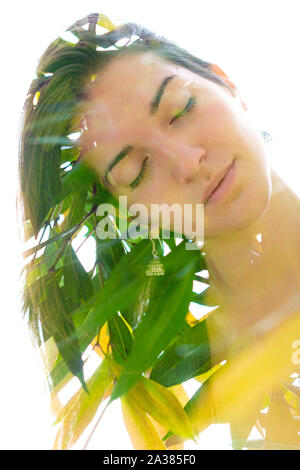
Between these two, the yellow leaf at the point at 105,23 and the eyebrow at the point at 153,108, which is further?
the yellow leaf at the point at 105,23

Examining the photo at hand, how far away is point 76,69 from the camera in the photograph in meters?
0.77

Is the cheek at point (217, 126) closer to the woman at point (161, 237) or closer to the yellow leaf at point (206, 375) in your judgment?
the woman at point (161, 237)

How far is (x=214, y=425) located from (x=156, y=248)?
296 millimetres

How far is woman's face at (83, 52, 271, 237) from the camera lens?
0.71m

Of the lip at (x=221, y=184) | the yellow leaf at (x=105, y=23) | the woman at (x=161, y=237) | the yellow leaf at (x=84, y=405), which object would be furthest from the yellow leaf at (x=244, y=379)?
the yellow leaf at (x=105, y=23)

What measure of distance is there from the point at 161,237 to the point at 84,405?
0.99ft

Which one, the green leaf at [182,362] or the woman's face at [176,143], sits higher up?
the woman's face at [176,143]

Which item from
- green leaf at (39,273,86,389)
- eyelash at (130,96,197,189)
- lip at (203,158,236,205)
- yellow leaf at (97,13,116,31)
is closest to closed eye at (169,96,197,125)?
eyelash at (130,96,197,189)

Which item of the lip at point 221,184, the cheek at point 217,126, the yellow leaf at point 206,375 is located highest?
the cheek at point 217,126

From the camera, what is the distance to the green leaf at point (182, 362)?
2.49ft

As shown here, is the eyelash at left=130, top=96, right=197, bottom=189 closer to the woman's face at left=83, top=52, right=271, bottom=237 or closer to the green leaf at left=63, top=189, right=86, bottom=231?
the woman's face at left=83, top=52, right=271, bottom=237

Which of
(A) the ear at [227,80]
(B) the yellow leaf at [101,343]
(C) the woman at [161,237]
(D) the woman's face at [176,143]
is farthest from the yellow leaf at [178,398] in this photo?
(A) the ear at [227,80]

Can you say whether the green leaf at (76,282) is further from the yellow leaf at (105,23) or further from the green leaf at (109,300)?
the yellow leaf at (105,23)
